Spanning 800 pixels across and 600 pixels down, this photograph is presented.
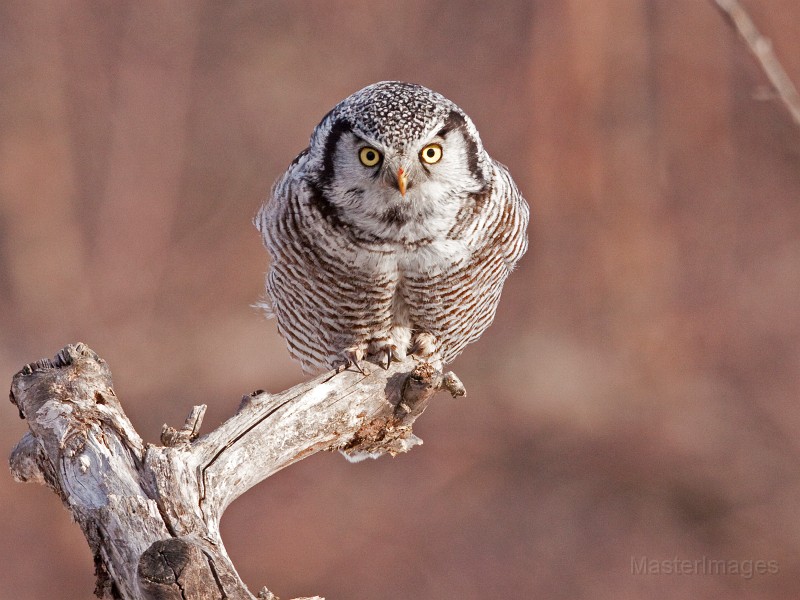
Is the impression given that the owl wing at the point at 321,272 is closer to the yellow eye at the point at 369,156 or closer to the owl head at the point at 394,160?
the owl head at the point at 394,160

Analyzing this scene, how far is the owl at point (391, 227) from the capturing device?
3.52 metres

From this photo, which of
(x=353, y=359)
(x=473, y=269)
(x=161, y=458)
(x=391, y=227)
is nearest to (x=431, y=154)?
(x=391, y=227)

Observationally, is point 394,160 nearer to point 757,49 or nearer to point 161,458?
point 161,458

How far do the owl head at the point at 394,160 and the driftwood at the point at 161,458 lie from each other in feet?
1.93

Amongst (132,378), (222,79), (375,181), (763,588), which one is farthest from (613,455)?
(375,181)

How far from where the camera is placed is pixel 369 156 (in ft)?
11.5

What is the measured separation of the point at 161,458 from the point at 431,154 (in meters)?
1.41

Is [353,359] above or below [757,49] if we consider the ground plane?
above

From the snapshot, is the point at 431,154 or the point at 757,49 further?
the point at 431,154

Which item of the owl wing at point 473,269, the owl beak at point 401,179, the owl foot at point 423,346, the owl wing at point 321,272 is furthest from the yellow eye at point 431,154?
the owl foot at point 423,346

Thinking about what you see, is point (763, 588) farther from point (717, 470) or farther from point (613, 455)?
point (613, 455)

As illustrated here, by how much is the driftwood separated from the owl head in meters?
0.59

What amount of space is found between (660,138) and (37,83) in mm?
5564

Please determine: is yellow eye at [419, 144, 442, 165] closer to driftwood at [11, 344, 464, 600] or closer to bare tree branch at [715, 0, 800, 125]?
driftwood at [11, 344, 464, 600]
